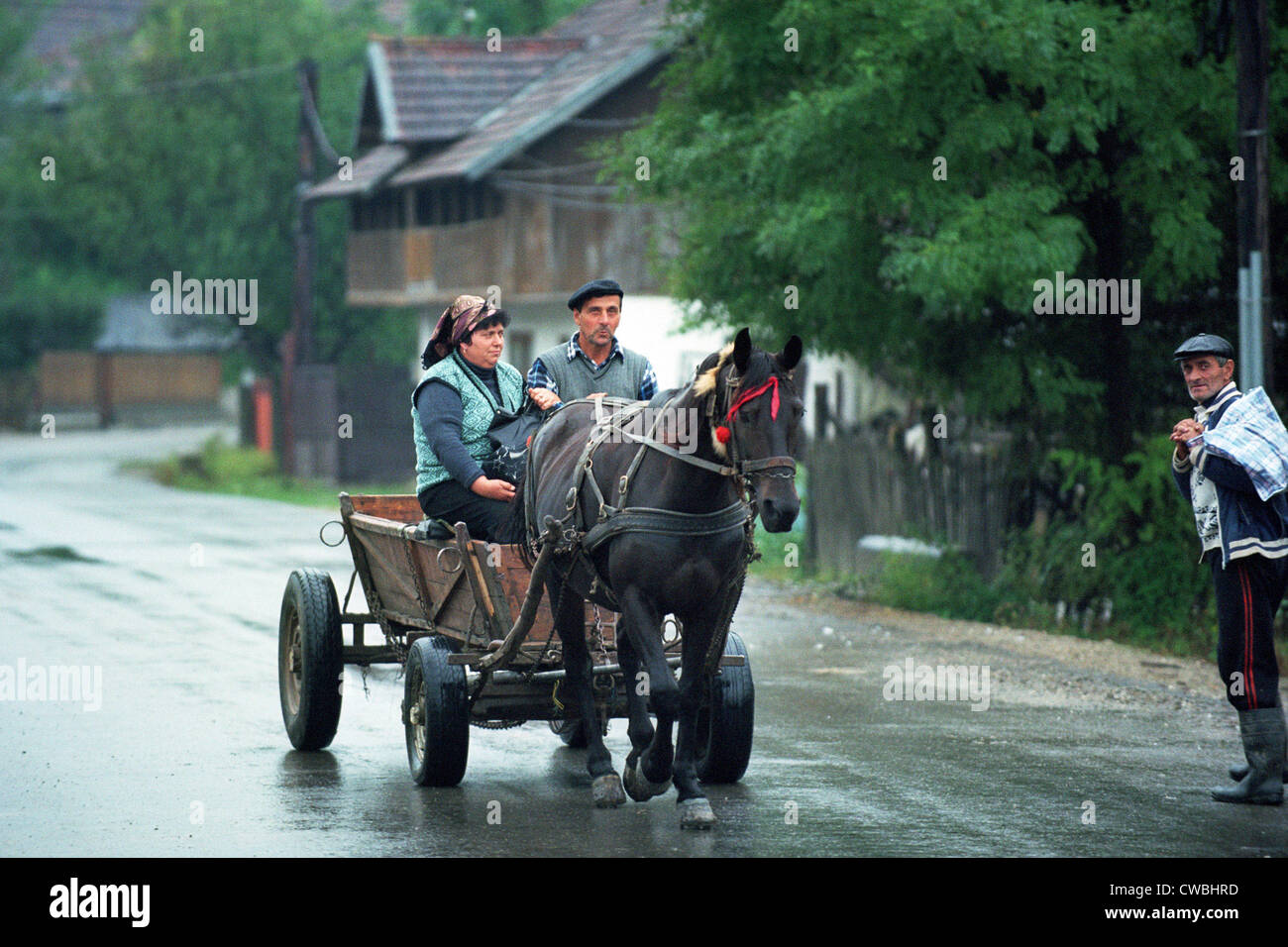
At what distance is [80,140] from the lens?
54031mm

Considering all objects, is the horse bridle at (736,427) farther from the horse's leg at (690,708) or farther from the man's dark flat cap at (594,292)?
the man's dark flat cap at (594,292)

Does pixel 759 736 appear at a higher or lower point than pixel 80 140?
lower

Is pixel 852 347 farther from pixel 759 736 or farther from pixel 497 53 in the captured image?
pixel 497 53

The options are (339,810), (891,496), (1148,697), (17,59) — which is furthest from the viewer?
(17,59)

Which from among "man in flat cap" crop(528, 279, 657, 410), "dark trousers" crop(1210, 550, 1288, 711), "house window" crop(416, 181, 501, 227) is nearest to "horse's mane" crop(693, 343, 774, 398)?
"man in flat cap" crop(528, 279, 657, 410)

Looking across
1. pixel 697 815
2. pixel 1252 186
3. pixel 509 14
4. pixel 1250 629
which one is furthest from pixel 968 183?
pixel 509 14

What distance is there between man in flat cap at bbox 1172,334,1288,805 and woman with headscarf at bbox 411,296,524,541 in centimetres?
317

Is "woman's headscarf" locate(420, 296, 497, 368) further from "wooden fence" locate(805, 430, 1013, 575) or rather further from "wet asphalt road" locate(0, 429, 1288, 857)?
"wooden fence" locate(805, 430, 1013, 575)

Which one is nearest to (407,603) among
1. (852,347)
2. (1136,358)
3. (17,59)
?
(852,347)

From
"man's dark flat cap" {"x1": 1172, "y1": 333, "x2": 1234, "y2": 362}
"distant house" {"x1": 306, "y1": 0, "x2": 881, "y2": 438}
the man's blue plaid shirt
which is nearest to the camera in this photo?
"man's dark flat cap" {"x1": 1172, "y1": 333, "x2": 1234, "y2": 362}

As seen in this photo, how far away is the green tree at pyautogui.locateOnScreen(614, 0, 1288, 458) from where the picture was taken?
13422mm

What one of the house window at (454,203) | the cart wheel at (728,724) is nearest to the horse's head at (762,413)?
the cart wheel at (728,724)

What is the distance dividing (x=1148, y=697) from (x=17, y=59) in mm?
66176

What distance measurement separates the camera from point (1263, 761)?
26.6 feet
